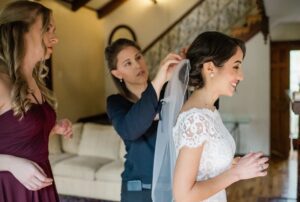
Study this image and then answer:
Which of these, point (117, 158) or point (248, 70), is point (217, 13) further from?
point (117, 158)

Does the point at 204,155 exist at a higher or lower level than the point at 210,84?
lower

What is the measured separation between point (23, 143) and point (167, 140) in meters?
0.53

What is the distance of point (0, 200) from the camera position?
51.7 inches

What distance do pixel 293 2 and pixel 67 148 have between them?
343 centimetres

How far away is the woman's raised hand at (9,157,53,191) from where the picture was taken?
4.03 feet

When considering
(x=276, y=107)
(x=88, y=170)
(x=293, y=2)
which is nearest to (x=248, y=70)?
(x=276, y=107)

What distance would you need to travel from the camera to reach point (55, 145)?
4.73 metres

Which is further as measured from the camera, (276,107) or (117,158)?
(276,107)

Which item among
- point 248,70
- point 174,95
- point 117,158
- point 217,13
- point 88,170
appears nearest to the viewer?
point 174,95

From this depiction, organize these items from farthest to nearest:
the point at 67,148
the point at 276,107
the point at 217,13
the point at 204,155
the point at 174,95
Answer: the point at 217,13 → the point at 276,107 → the point at 67,148 → the point at 174,95 → the point at 204,155

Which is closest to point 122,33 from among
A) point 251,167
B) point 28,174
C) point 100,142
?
point 100,142

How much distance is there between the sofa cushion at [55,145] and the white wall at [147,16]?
12.0ft

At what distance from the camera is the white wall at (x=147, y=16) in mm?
8281

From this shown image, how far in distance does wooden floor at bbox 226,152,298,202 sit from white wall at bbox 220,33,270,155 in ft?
2.33
